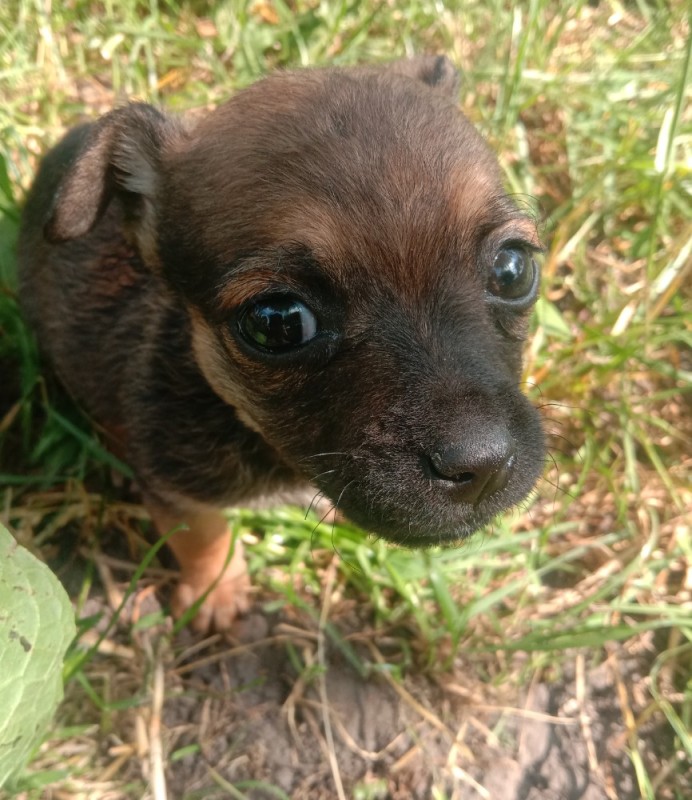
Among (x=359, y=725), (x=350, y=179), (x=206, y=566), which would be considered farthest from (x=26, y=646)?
(x=350, y=179)

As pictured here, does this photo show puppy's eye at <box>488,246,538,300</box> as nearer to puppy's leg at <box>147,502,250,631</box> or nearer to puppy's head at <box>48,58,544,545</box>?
puppy's head at <box>48,58,544,545</box>

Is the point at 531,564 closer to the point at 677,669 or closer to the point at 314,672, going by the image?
the point at 677,669

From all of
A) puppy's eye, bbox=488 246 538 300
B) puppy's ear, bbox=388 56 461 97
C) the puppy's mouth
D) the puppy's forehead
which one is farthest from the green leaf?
puppy's ear, bbox=388 56 461 97

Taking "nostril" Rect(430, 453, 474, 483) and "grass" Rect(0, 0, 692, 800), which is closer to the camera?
"nostril" Rect(430, 453, 474, 483)

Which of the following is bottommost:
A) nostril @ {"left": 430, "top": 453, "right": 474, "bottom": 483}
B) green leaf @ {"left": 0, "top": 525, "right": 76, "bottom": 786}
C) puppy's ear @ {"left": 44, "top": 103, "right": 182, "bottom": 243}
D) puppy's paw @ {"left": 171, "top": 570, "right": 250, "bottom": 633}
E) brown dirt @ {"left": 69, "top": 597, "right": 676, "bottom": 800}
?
brown dirt @ {"left": 69, "top": 597, "right": 676, "bottom": 800}

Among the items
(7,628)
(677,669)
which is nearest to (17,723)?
(7,628)

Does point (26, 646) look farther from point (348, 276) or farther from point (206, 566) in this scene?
point (348, 276)

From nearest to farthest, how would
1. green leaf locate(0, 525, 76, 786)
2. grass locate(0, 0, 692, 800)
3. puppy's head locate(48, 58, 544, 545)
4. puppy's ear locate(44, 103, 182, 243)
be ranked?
puppy's head locate(48, 58, 544, 545) < green leaf locate(0, 525, 76, 786) < puppy's ear locate(44, 103, 182, 243) < grass locate(0, 0, 692, 800)
